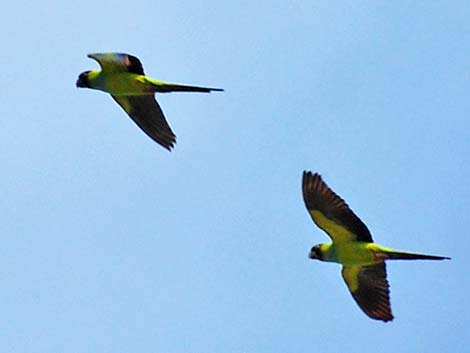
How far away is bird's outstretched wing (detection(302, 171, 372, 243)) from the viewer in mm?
23906

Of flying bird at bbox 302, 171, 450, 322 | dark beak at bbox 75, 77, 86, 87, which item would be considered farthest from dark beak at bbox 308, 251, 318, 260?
dark beak at bbox 75, 77, 86, 87

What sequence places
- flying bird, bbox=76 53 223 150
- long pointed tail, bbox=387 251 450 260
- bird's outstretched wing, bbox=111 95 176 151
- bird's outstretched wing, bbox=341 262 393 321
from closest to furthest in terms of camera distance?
long pointed tail, bbox=387 251 450 260, flying bird, bbox=76 53 223 150, bird's outstretched wing, bbox=111 95 176 151, bird's outstretched wing, bbox=341 262 393 321

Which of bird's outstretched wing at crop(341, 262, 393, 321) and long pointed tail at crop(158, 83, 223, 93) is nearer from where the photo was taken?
long pointed tail at crop(158, 83, 223, 93)

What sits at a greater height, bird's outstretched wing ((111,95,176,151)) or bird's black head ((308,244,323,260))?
bird's outstretched wing ((111,95,176,151))

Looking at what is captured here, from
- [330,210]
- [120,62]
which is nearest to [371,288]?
[330,210]

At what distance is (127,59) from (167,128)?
6.79 ft

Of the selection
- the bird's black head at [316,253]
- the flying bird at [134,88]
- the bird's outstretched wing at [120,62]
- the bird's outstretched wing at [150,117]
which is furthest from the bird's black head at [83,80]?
the bird's black head at [316,253]

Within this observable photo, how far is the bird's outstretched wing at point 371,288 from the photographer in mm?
25141

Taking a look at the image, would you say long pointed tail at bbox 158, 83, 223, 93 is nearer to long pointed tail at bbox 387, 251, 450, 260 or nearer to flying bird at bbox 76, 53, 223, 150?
flying bird at bbox 76, 53, 223, 150

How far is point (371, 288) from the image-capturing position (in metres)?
25.4

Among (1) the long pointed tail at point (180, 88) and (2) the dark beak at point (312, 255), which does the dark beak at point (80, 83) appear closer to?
(1) the long pointed tail at point (180, 88)

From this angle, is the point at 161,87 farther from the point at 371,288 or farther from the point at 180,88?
the point at 371,288

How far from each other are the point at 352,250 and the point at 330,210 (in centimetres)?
112

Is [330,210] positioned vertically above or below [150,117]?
below
